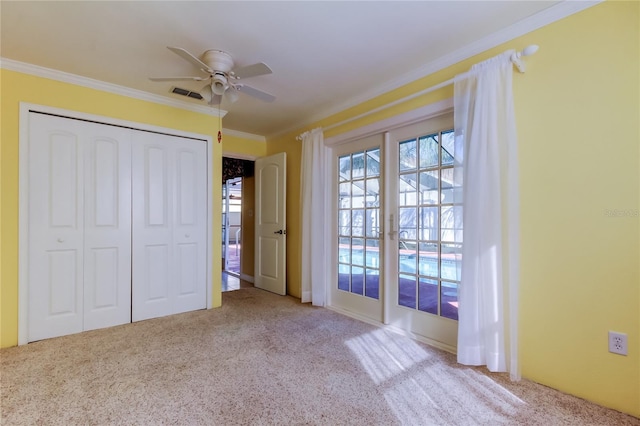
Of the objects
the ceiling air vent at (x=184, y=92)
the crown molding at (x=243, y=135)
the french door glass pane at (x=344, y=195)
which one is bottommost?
the french door glass pane at (x=344, y=195)

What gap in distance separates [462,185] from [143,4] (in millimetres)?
2396

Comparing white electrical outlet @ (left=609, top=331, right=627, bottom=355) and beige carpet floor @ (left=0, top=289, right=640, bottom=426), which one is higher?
white electrical outlet @ (left=609, top=331, right=627, bottom=355)

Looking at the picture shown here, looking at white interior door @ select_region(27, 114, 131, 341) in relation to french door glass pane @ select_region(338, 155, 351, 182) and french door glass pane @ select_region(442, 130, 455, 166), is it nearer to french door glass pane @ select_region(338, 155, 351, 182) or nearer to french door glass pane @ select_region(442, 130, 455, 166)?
french door glass pane @ select_region(338, 155, 351, 182)

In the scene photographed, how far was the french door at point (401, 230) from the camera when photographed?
2.52 meters

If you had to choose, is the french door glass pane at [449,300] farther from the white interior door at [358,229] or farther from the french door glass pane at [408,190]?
the french door glass pane at [408,190]

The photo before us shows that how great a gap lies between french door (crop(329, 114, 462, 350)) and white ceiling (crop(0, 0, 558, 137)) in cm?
65

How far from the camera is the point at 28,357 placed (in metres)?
2.29

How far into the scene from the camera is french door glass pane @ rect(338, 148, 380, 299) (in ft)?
10.3

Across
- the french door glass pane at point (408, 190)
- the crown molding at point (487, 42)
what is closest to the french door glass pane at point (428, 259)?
the french door glass pane at point (408, 190)

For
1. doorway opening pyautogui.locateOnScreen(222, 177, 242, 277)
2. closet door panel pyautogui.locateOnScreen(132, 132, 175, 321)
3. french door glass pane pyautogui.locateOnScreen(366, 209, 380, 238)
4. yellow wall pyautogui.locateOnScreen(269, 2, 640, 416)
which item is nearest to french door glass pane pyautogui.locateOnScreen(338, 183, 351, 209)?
french door glass pane pyautogui.locateOnScreen(366, 209, 380, 238)

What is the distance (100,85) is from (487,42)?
11.1ft

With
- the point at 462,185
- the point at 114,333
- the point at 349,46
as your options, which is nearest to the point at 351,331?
the point at 462,185

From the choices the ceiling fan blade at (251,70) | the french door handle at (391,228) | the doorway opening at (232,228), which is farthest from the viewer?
the doorway opening at (232,228)

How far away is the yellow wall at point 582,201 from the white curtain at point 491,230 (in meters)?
0.11
